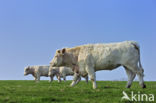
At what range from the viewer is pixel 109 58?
1410cm

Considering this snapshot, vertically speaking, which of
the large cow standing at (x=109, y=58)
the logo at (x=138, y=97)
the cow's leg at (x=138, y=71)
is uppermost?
the large cow standing at (x=109, y=58)

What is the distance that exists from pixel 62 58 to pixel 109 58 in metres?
3.03

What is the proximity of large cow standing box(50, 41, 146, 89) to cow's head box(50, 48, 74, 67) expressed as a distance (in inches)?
21.2

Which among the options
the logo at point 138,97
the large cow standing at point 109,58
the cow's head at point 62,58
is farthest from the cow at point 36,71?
the logo at point 138,97

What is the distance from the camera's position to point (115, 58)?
14.1 metres

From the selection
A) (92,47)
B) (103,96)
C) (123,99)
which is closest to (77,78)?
(92,47)

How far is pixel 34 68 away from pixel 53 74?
2.72 m

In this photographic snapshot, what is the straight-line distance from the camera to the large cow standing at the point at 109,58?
14.0 metres

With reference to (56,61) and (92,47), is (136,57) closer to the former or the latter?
(92,47)

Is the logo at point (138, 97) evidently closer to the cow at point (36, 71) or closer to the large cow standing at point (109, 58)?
the large cow standing at point (109, 58)

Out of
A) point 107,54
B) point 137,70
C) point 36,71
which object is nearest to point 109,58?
point 107,54

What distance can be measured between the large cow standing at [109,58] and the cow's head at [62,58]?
0.54 metres

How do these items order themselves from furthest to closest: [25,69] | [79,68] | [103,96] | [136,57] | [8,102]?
[25,69] → [79,68] → [136,57] → [103,96] → [8,102]

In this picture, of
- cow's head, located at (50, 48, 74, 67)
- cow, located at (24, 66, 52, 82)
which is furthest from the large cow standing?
cow, located at (24, 66, 52, 82)
